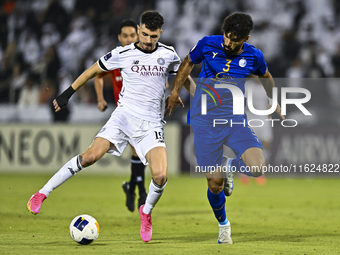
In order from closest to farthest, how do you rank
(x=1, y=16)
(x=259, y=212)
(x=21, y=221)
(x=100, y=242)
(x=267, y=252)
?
(x=267, y=252)
(x=100, y=242)
(x=21, y=221)
(x=259, y=212)
(x=1, y=16)

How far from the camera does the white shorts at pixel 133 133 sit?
6.04 m

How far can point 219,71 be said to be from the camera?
5.86m

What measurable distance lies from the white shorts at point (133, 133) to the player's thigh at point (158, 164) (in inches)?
3.6

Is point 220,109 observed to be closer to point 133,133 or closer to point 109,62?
point 133,133

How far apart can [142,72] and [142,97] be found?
27 cm

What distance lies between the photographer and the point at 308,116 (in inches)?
534

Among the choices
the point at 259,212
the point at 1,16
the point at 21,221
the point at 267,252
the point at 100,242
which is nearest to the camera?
the point at 267,252

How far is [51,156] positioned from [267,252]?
30.0 feet

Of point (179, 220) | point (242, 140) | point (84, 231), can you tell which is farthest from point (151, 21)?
point (179, 220)

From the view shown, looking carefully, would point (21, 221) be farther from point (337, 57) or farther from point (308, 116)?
point (337, 57)

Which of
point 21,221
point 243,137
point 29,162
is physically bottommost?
point 29,162

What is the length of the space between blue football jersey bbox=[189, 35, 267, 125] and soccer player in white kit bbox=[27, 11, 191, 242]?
0.43 metres

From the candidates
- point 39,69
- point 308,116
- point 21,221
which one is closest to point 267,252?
point 21,221

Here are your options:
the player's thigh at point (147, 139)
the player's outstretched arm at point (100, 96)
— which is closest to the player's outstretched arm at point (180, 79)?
the player's thigh at point (147, 139)
